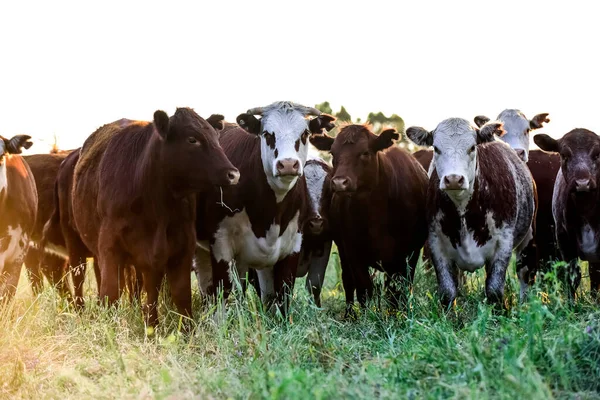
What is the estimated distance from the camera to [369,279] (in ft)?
30.1

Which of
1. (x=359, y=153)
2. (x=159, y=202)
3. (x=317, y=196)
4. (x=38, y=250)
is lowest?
(x=38, y=250)

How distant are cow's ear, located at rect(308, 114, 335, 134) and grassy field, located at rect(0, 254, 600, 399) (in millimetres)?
1760

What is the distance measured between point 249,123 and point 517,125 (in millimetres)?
5681

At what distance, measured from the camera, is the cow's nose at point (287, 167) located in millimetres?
7895

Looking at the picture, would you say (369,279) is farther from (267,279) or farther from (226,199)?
(226,199)

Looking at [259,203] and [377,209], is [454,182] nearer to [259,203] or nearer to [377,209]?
[377,209]

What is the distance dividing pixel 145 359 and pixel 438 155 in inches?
140

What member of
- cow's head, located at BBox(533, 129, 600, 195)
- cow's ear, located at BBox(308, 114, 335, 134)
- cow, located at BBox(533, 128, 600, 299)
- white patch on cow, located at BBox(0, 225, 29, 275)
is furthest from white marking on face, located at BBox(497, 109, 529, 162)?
white patch on cow, located at BBox(0, 225, 29, 275)

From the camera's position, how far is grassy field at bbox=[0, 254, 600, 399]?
194 inches

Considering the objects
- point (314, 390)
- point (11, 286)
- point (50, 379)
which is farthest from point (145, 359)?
point (11, 286)

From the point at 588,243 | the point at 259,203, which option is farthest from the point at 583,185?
the point at 259,203

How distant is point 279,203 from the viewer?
336 inches

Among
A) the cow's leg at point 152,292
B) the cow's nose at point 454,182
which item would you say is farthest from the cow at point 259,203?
the cow's nose at point 454,182

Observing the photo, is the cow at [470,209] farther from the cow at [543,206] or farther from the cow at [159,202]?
the cow at [543,206]
